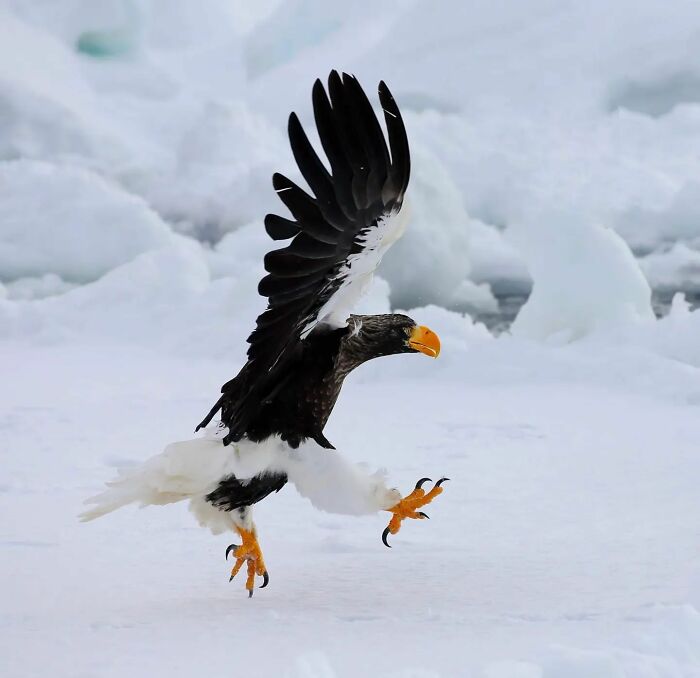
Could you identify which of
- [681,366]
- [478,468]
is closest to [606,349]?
[681,366]

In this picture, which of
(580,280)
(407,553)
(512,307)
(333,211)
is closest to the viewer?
(333,211)

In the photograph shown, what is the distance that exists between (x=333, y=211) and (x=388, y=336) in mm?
803

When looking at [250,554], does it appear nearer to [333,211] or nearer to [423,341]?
[423,341]

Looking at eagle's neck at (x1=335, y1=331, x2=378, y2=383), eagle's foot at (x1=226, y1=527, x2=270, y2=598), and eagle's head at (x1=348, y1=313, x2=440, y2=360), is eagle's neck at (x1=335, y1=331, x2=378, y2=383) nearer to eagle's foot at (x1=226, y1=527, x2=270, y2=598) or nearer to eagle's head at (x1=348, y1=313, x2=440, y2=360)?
eagle's head at (x1=348, y1=313, x2=440, y2=360)

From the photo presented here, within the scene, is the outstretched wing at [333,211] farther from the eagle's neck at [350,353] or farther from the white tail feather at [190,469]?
the white tail feather at [190,469]

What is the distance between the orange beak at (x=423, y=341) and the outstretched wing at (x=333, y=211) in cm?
53

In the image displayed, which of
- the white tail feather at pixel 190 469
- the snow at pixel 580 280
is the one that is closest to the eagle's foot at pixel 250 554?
the white tail feather at pixel 190 469

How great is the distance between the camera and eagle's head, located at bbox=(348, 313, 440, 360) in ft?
12.3

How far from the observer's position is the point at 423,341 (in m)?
3.89

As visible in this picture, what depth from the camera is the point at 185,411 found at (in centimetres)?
796

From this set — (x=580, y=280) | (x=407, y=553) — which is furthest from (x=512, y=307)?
(x=407, y=553)

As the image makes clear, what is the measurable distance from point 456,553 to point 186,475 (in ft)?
3.99

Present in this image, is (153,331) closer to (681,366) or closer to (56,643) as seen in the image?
(681,366)

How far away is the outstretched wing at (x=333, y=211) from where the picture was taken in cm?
305
